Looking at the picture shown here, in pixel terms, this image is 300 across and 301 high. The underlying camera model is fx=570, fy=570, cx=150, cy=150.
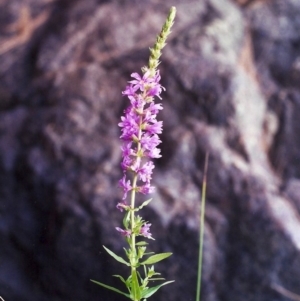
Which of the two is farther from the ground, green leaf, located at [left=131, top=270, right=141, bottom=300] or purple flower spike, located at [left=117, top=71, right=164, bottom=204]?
purple flower spike, located at [left=117, top=71, right=164, bottom=204]

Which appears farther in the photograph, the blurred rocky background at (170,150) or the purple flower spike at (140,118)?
the blurred rocky background at (170,150)

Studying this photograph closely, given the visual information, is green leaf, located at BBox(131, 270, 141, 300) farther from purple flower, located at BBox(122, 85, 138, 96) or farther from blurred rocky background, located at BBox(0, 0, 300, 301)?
blurred rocky background, located at BBox(0, 0, 300, 301)

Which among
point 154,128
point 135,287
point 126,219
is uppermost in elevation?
point 154,128

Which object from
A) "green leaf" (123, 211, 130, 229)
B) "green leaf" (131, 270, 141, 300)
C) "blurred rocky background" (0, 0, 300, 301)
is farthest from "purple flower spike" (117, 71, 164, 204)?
"blurred rocky background" (0, 0, 300, 301)

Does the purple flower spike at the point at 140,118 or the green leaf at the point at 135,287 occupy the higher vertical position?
the purple flower spike at the point at 140,118

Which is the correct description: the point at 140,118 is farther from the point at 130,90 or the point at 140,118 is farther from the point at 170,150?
the point at 170,150

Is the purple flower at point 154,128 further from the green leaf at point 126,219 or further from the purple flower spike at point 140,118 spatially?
the green leaf at point 126,219

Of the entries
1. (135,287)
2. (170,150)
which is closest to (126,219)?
(135,287)

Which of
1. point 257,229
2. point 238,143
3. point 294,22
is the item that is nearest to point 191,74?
point 238,143

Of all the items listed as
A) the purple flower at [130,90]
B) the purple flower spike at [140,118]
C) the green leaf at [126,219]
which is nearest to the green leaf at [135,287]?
the green leaf at [126,219]
